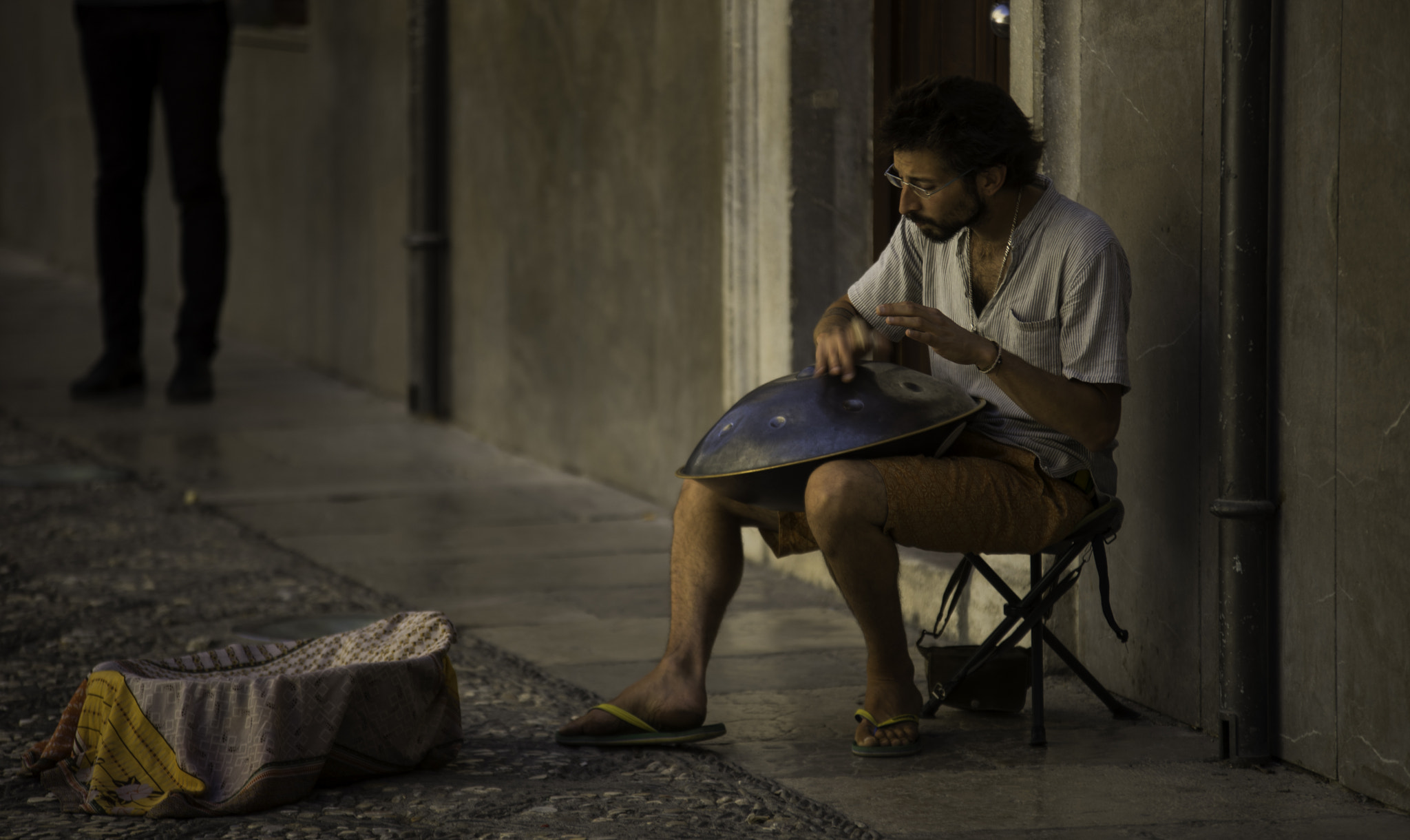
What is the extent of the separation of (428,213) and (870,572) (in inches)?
214

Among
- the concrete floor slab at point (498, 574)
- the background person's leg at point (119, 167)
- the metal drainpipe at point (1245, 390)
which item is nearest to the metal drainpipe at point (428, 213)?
the background person's leg at point (119, 167)

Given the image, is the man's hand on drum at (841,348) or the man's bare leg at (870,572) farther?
the man's hand on drum at (841,348)

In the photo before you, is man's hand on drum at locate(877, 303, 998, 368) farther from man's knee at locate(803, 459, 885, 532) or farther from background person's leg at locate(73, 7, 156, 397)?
background person's leg at locate(73, 7, 156, 397)

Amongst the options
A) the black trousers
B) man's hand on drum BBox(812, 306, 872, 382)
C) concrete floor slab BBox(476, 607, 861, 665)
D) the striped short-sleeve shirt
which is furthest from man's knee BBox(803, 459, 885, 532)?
the black trousers

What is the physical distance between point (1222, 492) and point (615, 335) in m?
3.87

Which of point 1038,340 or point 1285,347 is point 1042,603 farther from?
point 1285,347

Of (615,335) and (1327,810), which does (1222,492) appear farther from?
(615,335)

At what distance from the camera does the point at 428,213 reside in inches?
343

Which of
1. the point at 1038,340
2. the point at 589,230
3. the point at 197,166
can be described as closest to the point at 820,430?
the point at 1038,340

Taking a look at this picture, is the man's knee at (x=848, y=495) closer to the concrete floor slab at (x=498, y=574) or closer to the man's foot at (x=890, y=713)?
the man's foot at (x=890, y=713)

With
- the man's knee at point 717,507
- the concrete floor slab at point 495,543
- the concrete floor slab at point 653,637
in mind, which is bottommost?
the concrete floor slab at point 653,637

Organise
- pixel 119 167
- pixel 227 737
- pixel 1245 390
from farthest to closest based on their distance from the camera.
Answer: pixel 119 167, pixel 1245 390, pixel 227 737

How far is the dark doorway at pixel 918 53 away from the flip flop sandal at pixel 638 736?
148 centimetres

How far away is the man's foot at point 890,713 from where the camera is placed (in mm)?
3744
